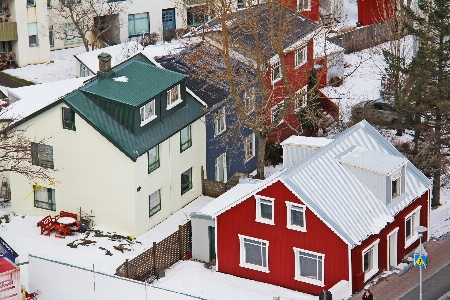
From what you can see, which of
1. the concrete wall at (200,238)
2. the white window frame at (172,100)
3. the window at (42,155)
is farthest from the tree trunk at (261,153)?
the window at (42,155)

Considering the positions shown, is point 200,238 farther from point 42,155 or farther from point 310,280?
point 42,155

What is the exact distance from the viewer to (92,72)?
8644 cm

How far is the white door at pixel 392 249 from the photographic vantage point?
68750 mm

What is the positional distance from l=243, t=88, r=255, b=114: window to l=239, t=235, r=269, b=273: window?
467 inches

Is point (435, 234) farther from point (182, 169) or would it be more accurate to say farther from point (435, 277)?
point (182, 169)

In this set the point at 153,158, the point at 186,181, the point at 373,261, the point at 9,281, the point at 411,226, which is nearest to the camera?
the point at 9,281

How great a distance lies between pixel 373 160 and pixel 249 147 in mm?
15537

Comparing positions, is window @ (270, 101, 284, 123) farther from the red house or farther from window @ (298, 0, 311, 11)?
window @ (298, 0, 311, 11)

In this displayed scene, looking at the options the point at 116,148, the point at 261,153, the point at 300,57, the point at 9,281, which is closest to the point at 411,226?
the point at 261,153

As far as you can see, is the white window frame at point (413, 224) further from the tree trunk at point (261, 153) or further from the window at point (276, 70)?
the window at point (276, 70)

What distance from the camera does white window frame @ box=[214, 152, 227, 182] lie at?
3123 inches

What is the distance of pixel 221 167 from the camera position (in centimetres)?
7988

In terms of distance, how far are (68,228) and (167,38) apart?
101ft

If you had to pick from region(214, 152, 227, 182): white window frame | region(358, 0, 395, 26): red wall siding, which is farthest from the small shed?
region(358, 0, 395, 26): red wall siding
